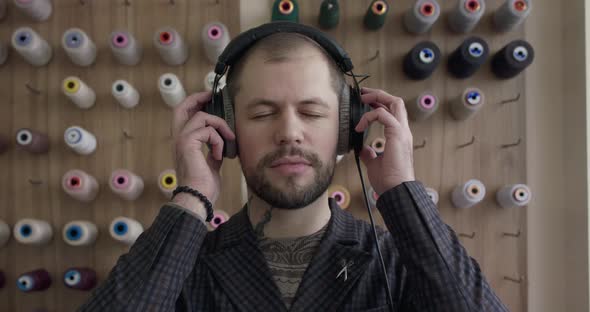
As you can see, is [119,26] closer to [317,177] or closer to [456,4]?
[317,177]

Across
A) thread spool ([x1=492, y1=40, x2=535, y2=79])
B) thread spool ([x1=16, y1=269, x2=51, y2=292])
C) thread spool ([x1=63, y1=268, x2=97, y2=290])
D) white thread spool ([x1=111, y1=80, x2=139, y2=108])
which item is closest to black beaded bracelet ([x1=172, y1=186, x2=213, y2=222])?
white thread spool ([x1=111, y1=80, x2=139, y2=108])

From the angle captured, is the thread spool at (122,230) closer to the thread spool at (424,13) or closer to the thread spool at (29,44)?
the thread spool at (29,44)

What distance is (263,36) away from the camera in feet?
2.22

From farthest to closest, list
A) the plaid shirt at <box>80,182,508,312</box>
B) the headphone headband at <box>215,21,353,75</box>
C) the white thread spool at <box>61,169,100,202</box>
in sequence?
the white thread spool at <box>61,169,100,202</box> → the headphone headband at <box>215,21,353,75</box> → the plaid shirt at <box>80,182,508,312</box>

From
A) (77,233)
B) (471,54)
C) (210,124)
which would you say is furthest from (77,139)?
(471,54)

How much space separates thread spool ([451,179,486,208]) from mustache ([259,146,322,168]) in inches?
26.7

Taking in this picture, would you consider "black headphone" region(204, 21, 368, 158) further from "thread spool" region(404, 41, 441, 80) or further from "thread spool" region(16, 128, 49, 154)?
"thread spool" region(16, 128, 49, 154)

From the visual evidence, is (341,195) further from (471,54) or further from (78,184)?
(78,184)

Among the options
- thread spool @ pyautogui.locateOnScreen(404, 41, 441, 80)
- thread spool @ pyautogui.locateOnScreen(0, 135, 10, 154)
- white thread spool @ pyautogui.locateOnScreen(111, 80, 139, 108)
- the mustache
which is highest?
thread spool @ pyautogui.locateOnScreen(404, 41, 441, 80)

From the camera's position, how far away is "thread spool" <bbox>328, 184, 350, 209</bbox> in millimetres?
1101

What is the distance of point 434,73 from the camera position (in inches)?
45.6

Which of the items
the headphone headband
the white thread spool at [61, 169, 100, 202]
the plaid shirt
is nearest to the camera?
the plaid shirt

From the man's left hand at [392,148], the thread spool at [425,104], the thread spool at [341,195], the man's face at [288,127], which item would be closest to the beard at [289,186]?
the man's face at [288,127]

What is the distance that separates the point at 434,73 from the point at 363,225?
0.67m
